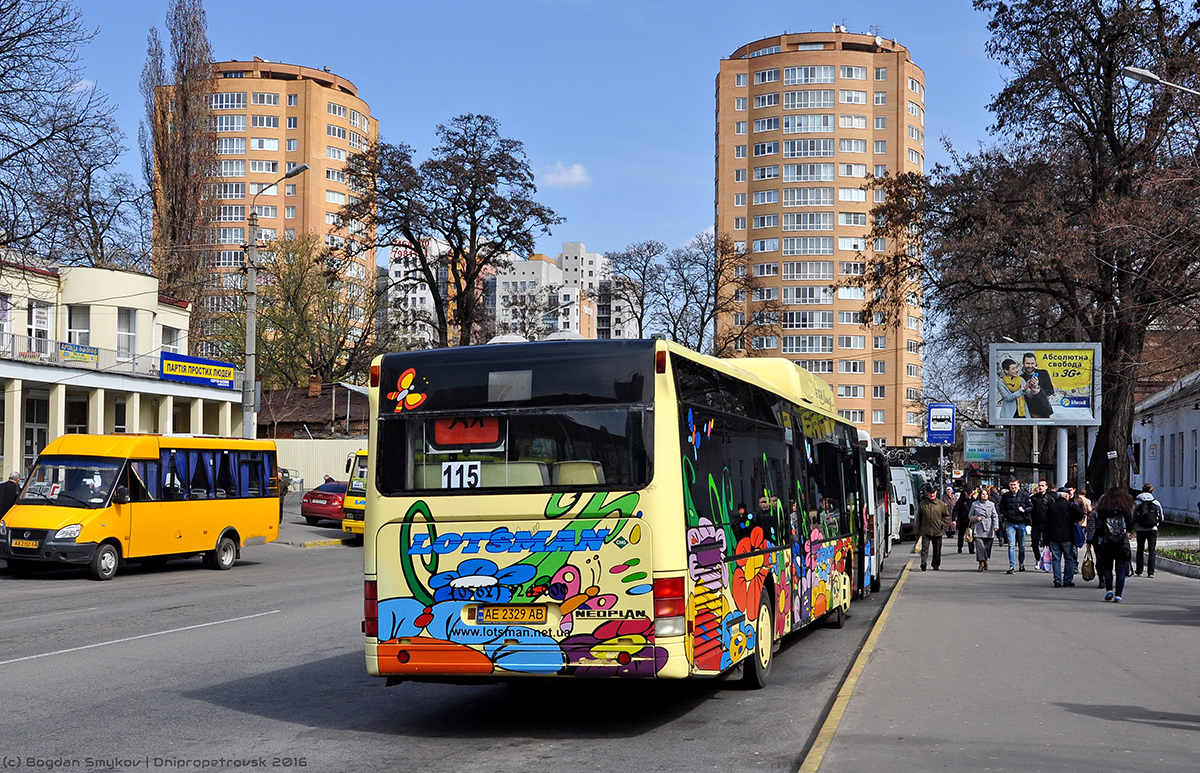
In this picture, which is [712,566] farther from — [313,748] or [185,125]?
[185,125]

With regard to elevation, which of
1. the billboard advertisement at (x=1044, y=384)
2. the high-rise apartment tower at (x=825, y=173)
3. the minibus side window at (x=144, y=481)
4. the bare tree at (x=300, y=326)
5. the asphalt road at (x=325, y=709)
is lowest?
the asphalt road at (x=325, y=709)

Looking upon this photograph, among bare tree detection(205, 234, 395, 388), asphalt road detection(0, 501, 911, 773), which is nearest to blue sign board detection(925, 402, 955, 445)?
bare tree detection(205, 234, 395, 388)

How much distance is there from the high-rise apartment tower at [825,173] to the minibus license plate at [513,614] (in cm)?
10083

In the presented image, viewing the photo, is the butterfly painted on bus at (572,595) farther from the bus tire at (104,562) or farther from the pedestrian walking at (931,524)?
the pedestrian walking at (931,524)

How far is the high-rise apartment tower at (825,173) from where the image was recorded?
108500mm

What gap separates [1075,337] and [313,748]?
125 feet

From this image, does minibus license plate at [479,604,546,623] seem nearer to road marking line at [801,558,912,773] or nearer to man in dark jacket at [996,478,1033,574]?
road marking line at [801,558,912,773]

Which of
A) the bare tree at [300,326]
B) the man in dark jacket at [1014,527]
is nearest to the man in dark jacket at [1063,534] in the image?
the man in dark jacket at [1014,527]

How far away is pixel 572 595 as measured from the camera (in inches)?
318

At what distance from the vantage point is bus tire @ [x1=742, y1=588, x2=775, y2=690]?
9.87 metres

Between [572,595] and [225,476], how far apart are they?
60.3 ft

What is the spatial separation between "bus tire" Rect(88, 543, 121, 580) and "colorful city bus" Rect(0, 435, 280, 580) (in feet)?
0.06

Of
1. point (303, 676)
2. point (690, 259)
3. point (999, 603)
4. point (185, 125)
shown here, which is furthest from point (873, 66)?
point (303, 676)

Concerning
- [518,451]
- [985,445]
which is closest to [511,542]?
[518,451]
